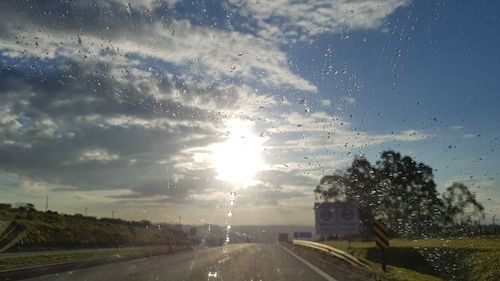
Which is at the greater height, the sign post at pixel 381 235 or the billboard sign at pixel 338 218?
the billboard sign at pixel 338 218

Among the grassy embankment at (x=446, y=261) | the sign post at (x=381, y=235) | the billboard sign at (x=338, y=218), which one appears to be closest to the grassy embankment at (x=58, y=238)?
the billboard sign at (x=338, y=218)

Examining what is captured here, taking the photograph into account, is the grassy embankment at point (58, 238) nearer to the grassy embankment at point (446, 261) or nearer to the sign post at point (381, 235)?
the sign post at point (381, 235)

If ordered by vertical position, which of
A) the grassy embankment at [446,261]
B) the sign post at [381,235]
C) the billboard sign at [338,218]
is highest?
the billboard sign at [338,218]

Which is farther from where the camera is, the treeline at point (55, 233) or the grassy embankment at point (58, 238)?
the treeline at point (55, 233)

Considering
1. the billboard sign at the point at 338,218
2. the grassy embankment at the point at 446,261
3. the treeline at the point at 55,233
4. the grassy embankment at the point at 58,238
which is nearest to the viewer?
the grassy embankment at the point at 446,261

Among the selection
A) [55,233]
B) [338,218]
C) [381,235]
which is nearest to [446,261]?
[381,235]

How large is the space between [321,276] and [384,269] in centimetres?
237

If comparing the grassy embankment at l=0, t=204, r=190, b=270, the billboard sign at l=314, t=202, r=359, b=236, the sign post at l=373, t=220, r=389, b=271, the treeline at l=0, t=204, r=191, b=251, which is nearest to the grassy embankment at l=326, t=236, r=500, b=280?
the sign post at l=373, t=220, r=389, b=271

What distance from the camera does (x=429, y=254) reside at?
30.5m

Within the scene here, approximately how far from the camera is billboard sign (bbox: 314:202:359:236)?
41938mm

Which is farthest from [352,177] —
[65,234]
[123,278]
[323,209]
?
[123,278]

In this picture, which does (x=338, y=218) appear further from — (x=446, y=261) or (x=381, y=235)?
(x=381, y=235)

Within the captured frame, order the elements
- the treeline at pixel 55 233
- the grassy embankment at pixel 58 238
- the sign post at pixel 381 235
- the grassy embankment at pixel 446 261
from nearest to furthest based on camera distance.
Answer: the grassy embankment at pixel 446 261 < the sign post at pixel 381 235 < the grassy embankment at pixel 58 238 < the treeline at pixel 55 233

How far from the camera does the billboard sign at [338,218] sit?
41.9 meters
